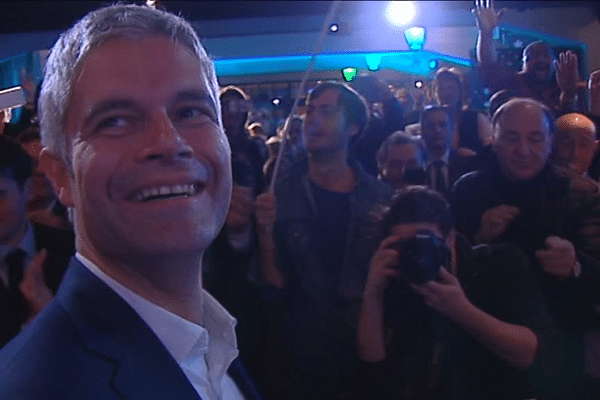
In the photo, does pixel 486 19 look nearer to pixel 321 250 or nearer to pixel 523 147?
pixel 523 147

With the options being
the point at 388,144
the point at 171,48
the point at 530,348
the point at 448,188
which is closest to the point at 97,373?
the point at 171,48

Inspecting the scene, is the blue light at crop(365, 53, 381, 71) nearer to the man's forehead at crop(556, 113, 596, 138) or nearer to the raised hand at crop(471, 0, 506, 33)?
the raised hand at crop(471, 0, 506, 33)

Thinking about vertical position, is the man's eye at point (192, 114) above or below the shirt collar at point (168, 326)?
above

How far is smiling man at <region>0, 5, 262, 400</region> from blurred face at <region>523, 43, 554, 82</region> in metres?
1.49

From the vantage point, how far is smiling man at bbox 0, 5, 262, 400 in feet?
2.94

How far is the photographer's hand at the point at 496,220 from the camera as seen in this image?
216cm

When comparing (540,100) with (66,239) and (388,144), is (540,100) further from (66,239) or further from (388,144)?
(66,239)

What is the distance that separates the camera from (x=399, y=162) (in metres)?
2.77

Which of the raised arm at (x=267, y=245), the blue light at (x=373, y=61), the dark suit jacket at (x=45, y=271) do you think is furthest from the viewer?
the blue light at (x=373, y=61)

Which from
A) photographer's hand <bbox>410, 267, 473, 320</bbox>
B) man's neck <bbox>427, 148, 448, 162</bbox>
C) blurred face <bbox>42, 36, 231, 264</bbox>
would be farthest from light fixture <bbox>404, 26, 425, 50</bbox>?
blurred face <bbox>42, 36, 231, 264</bbox>

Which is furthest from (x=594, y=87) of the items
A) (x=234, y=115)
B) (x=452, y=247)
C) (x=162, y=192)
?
(x=162, y=192)

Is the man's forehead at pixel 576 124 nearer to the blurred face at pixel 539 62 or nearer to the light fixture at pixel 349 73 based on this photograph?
the blurred face at pixel 539 62

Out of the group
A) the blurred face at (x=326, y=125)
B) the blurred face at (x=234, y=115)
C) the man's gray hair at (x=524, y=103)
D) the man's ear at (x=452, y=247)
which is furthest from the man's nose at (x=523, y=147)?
the blurred face at (x=234, y=115)

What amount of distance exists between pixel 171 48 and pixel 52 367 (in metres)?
0.40
